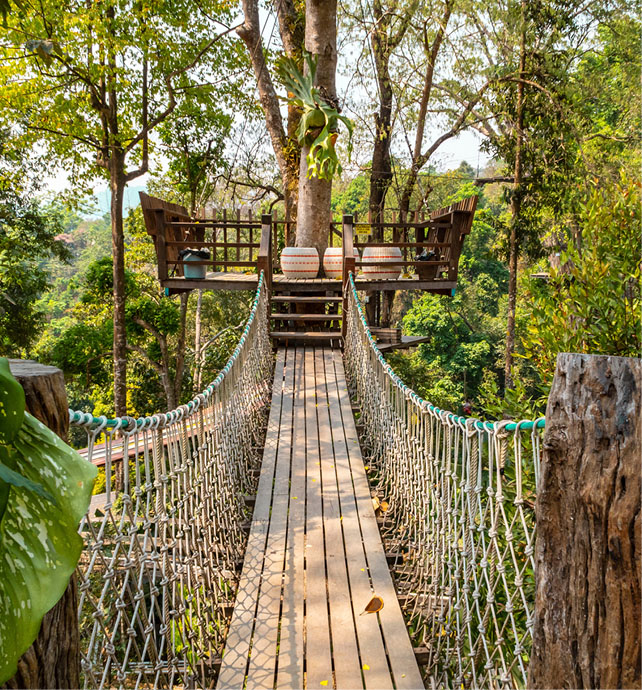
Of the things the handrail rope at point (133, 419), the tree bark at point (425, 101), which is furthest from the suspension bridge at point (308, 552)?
the tree bark at point (425, 101)

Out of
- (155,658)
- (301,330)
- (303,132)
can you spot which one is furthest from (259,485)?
(303,132)

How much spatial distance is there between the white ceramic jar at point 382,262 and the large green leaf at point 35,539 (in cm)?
571

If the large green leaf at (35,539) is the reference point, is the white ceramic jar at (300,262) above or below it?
above

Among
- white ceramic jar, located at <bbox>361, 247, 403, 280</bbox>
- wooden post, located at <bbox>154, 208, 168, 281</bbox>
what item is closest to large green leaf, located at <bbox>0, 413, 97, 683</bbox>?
wooden post, located at <bbox>154, 208, 168, 281</bbox>

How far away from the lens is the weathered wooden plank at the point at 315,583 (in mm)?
1808

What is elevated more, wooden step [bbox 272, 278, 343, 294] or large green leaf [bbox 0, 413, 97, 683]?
wooden step [bbox 272, 278, 343, 294]

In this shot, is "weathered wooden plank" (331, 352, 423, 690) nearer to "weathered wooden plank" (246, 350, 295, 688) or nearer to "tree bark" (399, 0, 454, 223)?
"weathered wooden plank" (246, 350, 295, 688)

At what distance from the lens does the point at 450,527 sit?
6.43 ft

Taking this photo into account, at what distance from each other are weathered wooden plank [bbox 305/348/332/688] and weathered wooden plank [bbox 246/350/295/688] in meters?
0.11

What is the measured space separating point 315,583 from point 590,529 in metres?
1.55

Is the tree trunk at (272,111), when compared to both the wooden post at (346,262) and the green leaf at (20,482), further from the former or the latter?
the green leaf at (20,482)

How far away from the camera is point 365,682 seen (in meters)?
1.75

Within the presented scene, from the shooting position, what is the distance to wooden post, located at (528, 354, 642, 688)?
0.86m

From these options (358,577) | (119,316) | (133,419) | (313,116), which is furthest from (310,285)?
(133,419)
